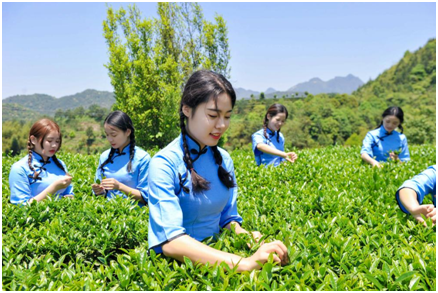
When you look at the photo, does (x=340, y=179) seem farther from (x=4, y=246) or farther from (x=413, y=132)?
(x=413, y=132)

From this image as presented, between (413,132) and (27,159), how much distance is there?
129ft

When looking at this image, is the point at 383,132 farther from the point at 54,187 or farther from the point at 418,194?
the point at 54,187

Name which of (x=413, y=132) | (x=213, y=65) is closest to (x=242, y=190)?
(x=213, y=65)

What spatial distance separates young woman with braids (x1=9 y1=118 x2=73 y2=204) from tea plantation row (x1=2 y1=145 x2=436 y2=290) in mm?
257

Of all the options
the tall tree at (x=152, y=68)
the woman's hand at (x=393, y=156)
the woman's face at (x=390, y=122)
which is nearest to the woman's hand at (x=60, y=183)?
the woman's hand at (x=393, y=156)

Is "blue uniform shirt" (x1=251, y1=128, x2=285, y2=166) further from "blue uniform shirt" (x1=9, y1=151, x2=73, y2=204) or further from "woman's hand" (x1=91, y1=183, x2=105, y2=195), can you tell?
"blue uniform shirt" (x1=9, y1=151, x2=73, y2=204)

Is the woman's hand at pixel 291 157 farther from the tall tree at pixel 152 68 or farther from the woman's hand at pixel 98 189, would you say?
the tall tree at pixel 152 68

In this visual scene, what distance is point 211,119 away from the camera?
1762 mm

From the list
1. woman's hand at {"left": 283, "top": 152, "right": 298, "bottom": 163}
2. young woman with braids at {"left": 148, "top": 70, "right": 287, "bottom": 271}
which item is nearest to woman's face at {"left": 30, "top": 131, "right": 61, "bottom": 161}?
young woman with braids at {"left": 148, "top": 70, "right": 287, "bottom": 271}

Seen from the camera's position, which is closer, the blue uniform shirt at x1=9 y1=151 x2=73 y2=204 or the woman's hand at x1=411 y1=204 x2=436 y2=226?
the woman's hand at x1=411 y1=204 x2=436 y2=226

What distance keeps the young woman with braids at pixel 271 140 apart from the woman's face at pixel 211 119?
353 centimetres

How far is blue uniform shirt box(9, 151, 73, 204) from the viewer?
11.2ft

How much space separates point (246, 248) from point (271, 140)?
12.5ft

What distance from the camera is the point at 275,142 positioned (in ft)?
18.7
